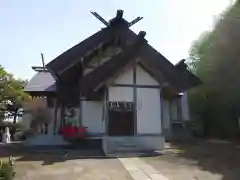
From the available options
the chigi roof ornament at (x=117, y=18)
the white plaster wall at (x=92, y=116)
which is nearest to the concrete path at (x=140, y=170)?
the white plaster wall at (x=92, y=116)

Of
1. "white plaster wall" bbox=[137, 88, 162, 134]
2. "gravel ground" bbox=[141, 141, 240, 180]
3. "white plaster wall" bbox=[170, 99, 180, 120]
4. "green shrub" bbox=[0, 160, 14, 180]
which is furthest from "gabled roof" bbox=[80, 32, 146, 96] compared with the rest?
"green shrub" bbox=[0, 160, 14, 180]

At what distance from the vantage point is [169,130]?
17.1 meters

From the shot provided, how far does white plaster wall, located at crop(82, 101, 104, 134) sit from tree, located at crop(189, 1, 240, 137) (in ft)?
21.7

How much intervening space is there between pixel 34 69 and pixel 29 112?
11.2ft

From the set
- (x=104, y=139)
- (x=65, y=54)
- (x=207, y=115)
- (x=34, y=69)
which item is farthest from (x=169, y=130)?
(x=34, y=69)

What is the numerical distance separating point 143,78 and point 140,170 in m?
5.72

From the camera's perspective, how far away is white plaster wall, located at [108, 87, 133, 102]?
13016mm

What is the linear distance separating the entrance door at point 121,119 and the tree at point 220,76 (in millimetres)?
5659

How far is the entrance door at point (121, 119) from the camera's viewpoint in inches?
516

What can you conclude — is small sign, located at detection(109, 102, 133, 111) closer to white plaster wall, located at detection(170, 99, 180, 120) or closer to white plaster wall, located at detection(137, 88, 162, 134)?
white plaster wall, located at detection(137, 88, 162, 134)

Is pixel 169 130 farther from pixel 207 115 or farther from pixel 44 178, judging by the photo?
pixel 44 178

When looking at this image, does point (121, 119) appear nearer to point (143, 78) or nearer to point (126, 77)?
point (126, 77)

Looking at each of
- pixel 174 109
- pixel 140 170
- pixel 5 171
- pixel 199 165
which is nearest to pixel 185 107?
pixel 174 109

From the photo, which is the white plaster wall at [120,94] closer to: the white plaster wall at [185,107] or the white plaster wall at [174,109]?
the white plaster wall at [174,109]
